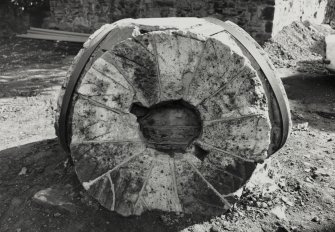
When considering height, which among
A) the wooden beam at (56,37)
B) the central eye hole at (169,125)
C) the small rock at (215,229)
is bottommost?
the small rock at (215,229)

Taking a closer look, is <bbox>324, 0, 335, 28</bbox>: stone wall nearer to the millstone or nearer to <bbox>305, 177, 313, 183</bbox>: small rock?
<bbox>305, 177, 313, 183</bbox>: small rock

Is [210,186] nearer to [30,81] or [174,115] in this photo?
[174,115]

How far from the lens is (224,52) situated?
2217mm

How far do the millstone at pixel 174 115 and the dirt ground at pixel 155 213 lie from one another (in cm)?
22

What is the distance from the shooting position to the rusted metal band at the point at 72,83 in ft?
8.33

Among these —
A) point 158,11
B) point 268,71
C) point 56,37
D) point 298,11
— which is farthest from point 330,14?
point 268,71

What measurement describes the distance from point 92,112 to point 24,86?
3753 millimetres

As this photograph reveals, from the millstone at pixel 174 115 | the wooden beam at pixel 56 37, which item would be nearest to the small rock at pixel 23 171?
the millstone at pixel 174 115

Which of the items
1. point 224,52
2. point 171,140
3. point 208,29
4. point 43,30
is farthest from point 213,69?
point 43,30

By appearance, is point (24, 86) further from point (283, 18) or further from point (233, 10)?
point (283, 18)

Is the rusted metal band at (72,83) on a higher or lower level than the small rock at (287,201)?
higher

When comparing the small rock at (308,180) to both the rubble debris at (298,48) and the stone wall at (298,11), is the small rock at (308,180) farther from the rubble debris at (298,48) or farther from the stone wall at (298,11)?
the stone wall at (298,11)

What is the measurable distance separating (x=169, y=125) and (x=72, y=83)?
703 millimetres

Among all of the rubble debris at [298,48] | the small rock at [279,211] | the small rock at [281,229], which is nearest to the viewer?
the small rock at [281,229]
